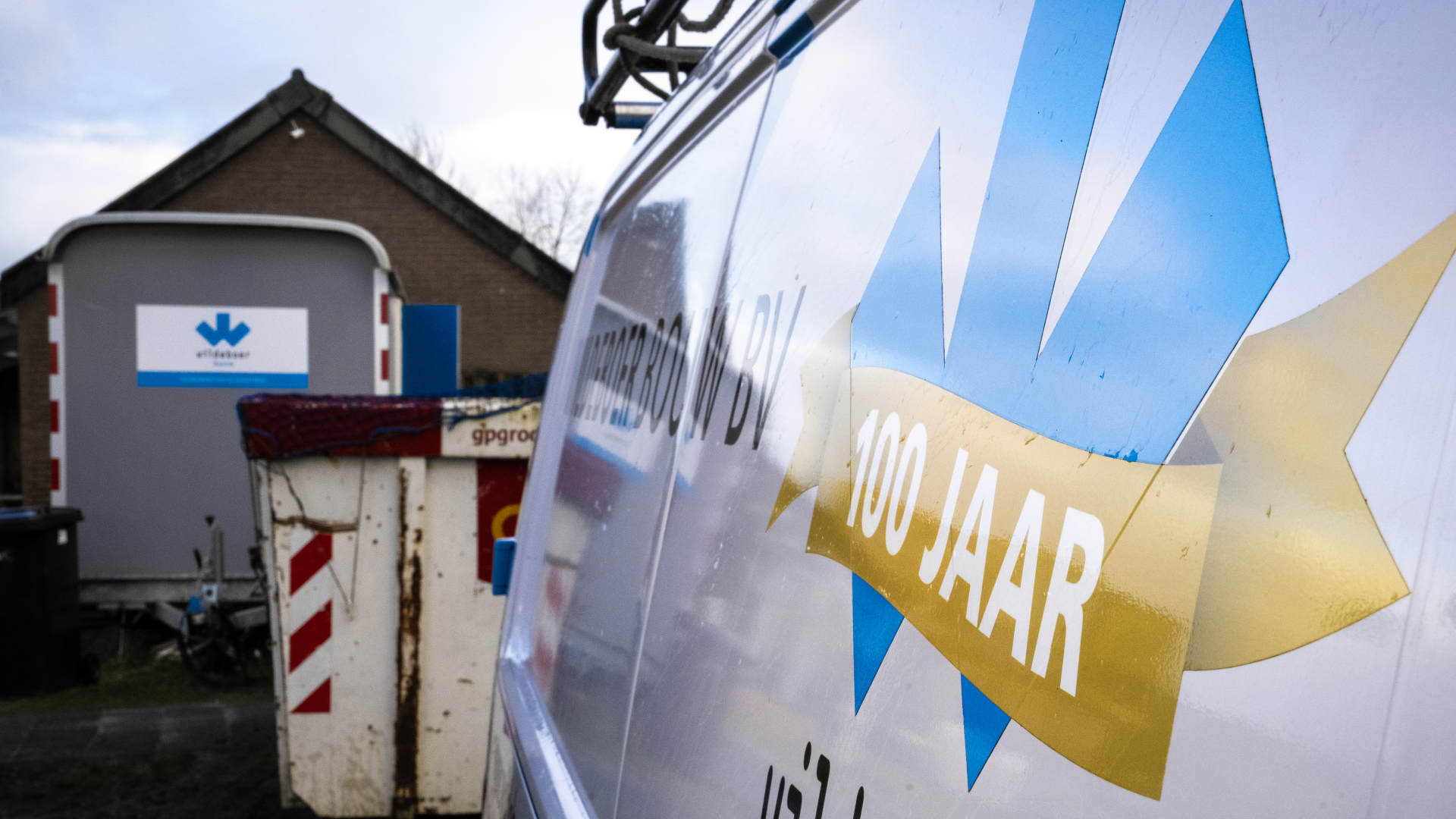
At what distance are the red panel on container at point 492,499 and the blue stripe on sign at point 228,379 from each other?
3.82m

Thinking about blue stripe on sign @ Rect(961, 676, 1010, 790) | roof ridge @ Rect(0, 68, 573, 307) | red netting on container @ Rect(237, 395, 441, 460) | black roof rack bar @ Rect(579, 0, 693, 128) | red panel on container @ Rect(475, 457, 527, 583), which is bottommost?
red panel on container @ Rect(475, 457, 527, 583)

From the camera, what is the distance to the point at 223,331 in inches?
275

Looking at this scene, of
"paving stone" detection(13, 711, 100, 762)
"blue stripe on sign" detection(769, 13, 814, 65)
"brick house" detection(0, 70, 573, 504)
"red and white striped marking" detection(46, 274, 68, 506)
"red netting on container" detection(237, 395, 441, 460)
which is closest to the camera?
"blue stripe on sign" detection(769, 13, 814, 65)

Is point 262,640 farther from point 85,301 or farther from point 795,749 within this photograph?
point 795,749

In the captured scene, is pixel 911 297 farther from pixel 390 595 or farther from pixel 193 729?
pixel 193 729

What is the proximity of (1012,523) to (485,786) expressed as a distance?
5.68ft

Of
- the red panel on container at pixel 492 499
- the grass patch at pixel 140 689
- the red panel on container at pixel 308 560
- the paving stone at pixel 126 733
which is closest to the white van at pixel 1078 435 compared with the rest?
the red panel on container at pixel 492 499

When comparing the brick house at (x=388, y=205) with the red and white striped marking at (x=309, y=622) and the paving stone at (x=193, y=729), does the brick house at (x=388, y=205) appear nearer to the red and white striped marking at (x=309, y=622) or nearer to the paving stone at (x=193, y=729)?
the paving stone at (x=193, y=729)

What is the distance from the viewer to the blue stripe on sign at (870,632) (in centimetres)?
69

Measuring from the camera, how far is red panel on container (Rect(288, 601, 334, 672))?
148 inches

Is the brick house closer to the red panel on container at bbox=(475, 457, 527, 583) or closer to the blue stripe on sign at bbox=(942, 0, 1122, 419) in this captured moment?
the red panel on container at bbox=(475, 457, 527, 583)

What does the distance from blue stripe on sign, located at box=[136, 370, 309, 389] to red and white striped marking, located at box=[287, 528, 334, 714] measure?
11.9 ft

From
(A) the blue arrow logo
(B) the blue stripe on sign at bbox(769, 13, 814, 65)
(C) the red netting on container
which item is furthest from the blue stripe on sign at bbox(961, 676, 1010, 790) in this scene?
(A) the blue arrow logo

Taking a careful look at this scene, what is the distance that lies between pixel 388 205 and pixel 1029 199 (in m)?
12.0
